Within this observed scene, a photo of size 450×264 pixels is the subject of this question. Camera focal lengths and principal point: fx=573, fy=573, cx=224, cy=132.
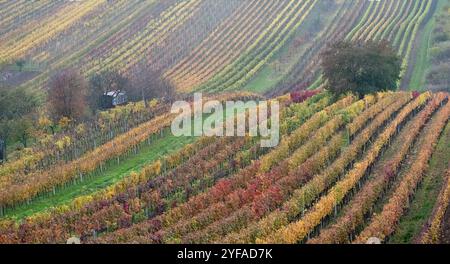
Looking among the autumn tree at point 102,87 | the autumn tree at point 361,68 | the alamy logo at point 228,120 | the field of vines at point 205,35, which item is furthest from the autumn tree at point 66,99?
the field of vines at point 205,35

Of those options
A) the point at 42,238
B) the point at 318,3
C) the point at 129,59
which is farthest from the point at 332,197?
the point at 318,3

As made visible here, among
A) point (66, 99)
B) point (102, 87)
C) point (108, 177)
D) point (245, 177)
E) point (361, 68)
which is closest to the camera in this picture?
point (245, 177)

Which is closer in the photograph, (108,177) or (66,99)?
(108,177)

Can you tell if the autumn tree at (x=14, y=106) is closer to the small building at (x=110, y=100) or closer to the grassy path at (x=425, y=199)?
the small building at (x=110, y=100)

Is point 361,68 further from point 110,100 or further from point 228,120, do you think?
point 110,100

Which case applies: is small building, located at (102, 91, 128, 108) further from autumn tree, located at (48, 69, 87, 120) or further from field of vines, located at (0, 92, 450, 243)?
field of vines, located at (0, 92, 450, 243)

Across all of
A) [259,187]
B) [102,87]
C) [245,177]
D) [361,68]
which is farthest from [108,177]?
[102,87]
